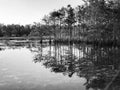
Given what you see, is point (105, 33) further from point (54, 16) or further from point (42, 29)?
point (42, 29)

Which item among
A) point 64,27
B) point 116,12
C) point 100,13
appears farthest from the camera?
point 64,27

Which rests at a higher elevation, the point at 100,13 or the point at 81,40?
the point at 100,13

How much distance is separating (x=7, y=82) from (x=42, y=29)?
176 ft

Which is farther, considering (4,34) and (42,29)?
(4,34)

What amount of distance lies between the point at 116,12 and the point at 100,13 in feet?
10.1

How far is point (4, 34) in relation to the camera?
85.8m

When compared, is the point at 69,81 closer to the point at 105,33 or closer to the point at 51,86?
the point at 51,86

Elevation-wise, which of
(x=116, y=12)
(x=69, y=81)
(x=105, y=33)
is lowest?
(x=69, y=81)

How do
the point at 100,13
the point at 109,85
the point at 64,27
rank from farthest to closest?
the point at 64,27
the point at 100,13
the point at 109,85

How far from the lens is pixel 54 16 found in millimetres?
51375

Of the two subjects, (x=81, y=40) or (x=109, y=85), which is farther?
(x=81, y=40)

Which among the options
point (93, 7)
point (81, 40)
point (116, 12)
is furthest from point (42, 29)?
point (116, 12)

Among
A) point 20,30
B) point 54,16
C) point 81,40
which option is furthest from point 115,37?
point 20,30

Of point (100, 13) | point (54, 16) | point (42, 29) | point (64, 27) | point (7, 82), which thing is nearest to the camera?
point (7, 82)
